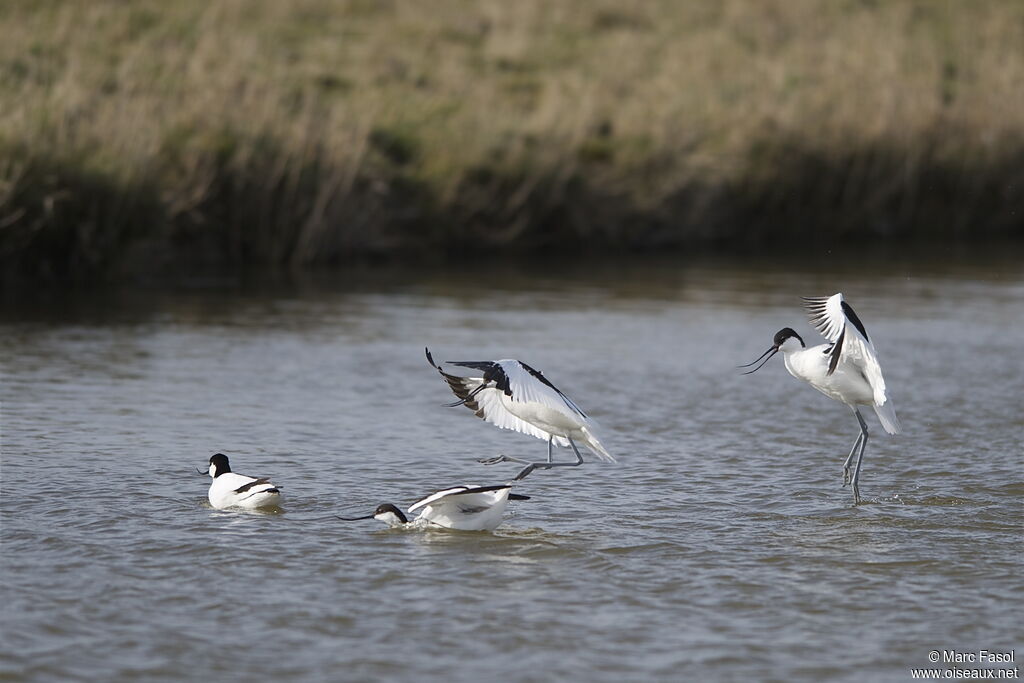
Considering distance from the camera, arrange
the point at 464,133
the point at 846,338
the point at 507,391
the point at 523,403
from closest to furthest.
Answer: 1. the point at 507,391
2. the point at 523,403
3. the point at 846,338
4. the point at 464,133

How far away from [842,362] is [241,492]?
3.05 m

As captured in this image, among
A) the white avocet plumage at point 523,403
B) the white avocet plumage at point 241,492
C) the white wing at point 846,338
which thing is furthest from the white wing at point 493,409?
the white wing at point 846,338

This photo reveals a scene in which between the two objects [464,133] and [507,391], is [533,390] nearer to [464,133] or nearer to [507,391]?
[507,391]

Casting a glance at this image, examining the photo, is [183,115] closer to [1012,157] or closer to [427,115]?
[427,115]

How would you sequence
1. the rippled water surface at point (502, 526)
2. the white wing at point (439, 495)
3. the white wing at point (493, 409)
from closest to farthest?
the rippled water surface at point (502, 526), the white wing at point (439, 495), the white wing at point (493, 409)

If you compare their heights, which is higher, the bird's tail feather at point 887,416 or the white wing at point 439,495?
the bird's tail feather at point 887,416

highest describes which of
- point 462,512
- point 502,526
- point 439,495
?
point 439,495

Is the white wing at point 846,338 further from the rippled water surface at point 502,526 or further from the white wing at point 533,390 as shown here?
the white wing at point 533,390

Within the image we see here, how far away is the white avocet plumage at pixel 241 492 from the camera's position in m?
6.50

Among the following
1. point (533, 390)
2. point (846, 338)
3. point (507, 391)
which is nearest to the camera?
point (507, 391)

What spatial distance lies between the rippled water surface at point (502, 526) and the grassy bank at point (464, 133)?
265 cm

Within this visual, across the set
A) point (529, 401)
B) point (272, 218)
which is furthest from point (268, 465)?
point (272, 218)

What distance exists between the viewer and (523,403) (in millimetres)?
6824

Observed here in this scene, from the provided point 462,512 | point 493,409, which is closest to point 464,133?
point 493,409
